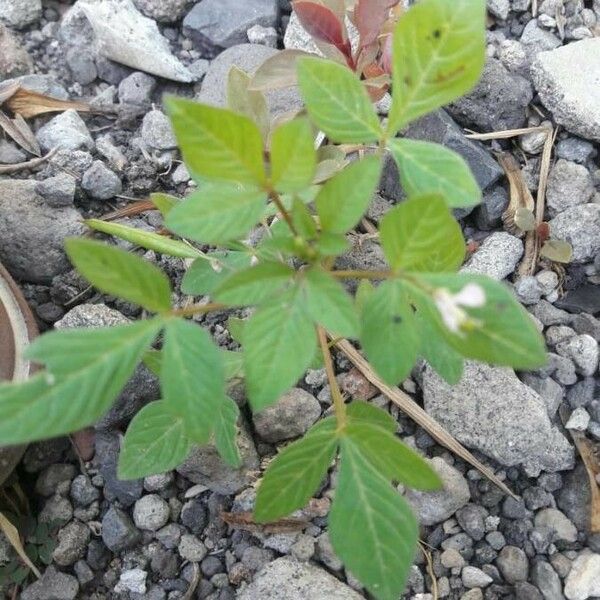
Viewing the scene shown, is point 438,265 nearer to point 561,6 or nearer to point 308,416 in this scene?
point 308,416

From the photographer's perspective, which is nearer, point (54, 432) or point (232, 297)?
point (54, 432)

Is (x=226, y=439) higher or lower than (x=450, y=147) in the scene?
lower

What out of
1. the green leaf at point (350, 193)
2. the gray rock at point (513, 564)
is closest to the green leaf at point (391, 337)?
the green leaf at point (350, 193)

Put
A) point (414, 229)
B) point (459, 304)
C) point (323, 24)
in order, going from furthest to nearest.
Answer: point (323, 24) < point (414, 229) < point (459, 304)

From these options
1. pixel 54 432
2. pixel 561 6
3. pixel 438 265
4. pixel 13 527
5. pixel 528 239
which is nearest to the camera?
pixel 54 432

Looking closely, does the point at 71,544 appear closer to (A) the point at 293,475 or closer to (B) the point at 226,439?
(B) the point at 226,439

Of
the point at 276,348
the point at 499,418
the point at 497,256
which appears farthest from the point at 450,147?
the point at 276,348

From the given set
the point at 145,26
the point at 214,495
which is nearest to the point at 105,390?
the point at 214,495
